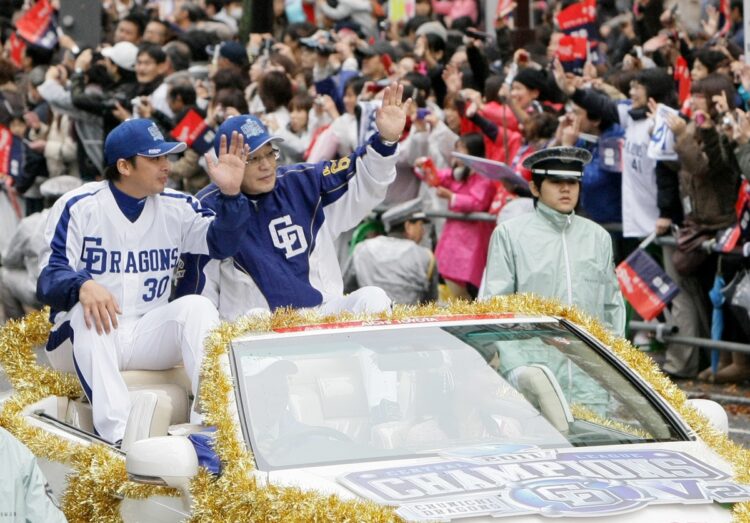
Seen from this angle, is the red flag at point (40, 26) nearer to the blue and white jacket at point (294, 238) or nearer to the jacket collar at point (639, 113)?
the jacket collar at point (639, 113)

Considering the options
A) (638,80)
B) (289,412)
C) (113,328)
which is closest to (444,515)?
(289,412)

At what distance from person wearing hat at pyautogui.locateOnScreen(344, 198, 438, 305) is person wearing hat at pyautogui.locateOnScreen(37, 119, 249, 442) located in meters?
4.58

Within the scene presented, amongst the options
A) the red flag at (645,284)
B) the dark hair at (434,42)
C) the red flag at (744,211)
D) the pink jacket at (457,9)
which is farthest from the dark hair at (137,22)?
the red flag at (744,211)

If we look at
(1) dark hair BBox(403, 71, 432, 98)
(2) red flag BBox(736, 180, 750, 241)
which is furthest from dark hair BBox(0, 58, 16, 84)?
(2) red flag BBox(736, 180, 750, 241)

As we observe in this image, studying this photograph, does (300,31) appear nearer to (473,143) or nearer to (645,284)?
(473,143)

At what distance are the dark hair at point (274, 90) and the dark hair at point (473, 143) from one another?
2.56 metres

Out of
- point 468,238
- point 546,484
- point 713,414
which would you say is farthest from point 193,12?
point 546,484

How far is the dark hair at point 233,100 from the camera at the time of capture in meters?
14.7

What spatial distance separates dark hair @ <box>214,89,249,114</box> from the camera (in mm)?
14727

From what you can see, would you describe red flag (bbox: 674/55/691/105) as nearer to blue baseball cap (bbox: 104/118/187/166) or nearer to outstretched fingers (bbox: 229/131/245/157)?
blue baseball cap (bbox: 104/118/187/166)

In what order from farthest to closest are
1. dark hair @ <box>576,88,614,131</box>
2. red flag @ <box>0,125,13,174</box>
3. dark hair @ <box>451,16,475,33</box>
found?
dark hair @ <box>451,16,475,33</box> → red flag @ <box>0,125,13,174</box> → dark hair @ <box>576,88,614,131</box>

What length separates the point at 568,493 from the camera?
4809 mm

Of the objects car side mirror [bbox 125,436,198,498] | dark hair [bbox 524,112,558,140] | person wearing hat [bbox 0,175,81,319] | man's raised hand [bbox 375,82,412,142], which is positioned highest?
man's raised hand [bbox 375,82,412,142]

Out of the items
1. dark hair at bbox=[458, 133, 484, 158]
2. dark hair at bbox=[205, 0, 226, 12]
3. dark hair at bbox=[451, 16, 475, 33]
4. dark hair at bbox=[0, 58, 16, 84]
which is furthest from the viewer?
dark hair at bbox=[205, 0, 226, 12]
